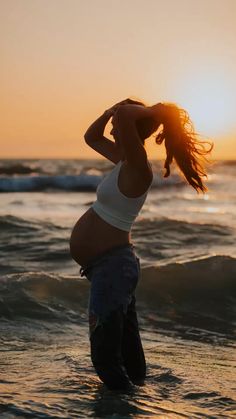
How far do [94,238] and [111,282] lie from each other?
0.32 metres

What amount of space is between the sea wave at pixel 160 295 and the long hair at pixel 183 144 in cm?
327

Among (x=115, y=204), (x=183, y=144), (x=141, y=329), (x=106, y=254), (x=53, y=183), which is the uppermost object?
(x=183, y=144)

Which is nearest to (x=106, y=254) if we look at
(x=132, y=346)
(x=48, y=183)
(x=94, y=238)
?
(x=94, y=238)

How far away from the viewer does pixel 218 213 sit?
22.1 m

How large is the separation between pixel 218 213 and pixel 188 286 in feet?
43.7

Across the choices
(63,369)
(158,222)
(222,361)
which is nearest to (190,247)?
(158,222)

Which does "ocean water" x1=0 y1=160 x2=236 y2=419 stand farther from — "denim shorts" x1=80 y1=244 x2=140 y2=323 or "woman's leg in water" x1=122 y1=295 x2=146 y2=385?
"denim shorts" x1=80 y1=244 x2=140 y2=323

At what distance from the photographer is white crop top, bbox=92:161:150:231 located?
4.21m

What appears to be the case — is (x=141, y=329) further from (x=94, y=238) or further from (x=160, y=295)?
(x=94, y=238)

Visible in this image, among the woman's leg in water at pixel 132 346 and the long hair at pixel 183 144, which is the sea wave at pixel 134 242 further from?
the long hair at pixel 183 144

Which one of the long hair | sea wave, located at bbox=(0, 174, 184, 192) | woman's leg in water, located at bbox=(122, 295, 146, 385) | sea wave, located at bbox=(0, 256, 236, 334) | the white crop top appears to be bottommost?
sea wave, located at bbox=(0, 174, 184, 192)

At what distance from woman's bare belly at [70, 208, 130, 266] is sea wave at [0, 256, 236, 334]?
3078 mm

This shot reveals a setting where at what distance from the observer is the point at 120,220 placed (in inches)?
169

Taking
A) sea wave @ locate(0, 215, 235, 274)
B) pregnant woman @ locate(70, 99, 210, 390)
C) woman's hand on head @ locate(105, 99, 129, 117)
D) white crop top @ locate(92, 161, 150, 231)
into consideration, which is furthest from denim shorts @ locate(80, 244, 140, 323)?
sea wave @ locate(0, 215, 235, 274)
